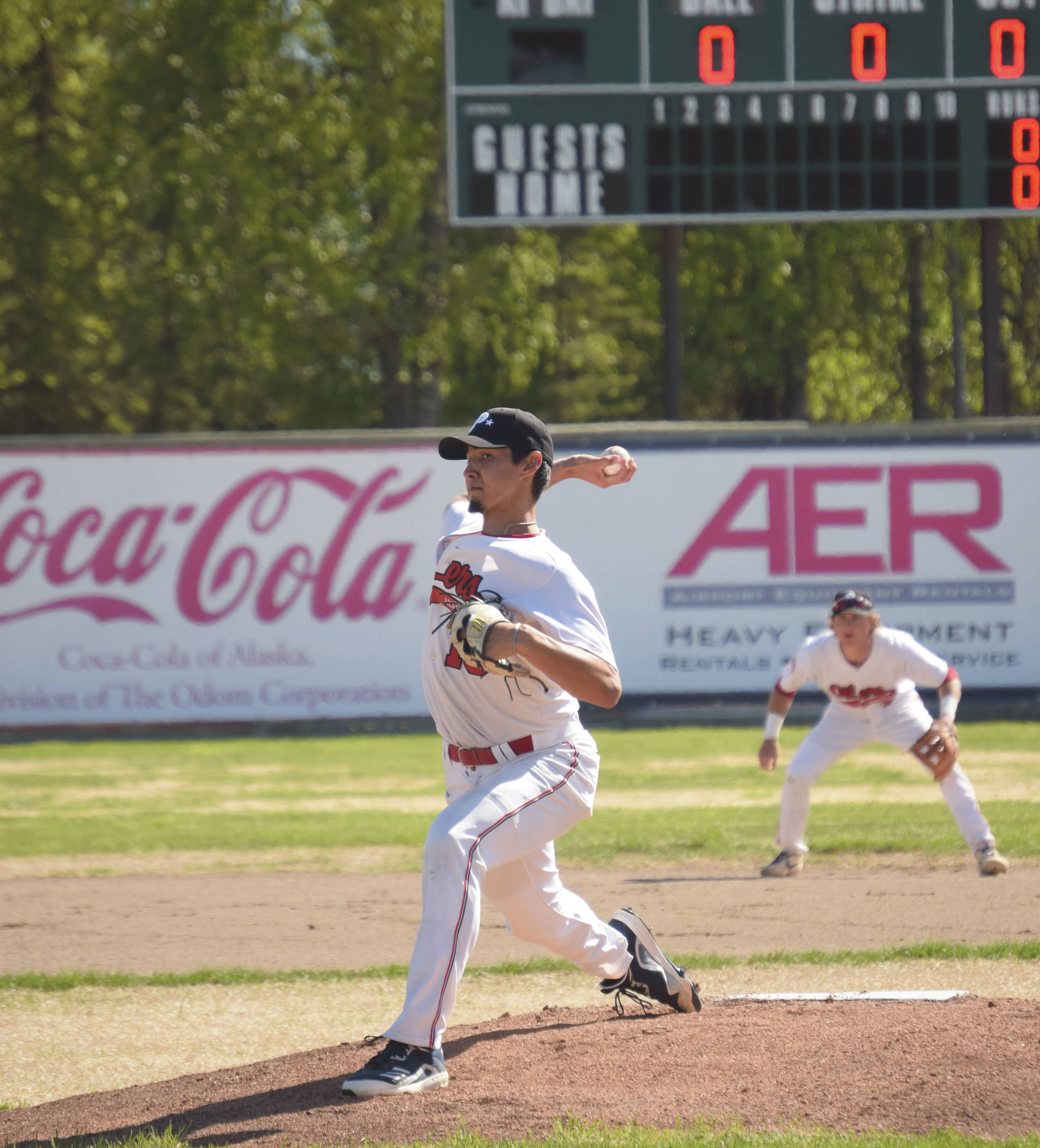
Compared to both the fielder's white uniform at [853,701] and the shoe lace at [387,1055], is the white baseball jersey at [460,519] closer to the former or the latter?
the shoe lace at [387,1055]

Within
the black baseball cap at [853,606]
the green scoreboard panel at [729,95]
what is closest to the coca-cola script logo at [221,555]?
the green scoreboard panel at [729,95]

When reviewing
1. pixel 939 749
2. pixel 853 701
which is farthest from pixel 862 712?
pixel 939 749

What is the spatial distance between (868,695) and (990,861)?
4.19 ft

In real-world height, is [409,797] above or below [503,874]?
below

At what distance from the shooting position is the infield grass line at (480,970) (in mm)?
6723

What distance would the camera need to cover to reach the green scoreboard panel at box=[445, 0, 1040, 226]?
1667 cm

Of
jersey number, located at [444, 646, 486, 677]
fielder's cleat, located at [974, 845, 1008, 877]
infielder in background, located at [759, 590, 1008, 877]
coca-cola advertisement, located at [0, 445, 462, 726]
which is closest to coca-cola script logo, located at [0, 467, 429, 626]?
coca-cola advertisement, located at [0, 445, 462, 726]

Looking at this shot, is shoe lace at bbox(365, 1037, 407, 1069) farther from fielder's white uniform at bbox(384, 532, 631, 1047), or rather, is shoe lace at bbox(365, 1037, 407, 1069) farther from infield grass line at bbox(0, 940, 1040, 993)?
infield grass line at bbox(0, 940, 1040, 993)

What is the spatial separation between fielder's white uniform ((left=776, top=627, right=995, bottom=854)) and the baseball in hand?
403 centimetres

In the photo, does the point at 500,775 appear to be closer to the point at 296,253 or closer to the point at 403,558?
the point at 403,558

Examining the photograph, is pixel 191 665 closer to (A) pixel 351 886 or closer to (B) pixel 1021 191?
(A) pixel 351 886

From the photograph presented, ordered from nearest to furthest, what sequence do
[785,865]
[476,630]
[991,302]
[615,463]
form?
1. [476,630]
2. [615,463]
3. [785,865]
4. [991,302]

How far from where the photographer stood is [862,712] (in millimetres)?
9523

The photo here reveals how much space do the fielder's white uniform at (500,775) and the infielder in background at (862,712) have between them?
4.33m
